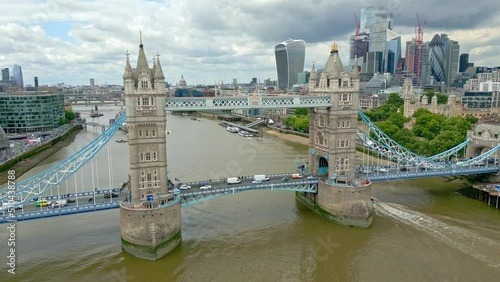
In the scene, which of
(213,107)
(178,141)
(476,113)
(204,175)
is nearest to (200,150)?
(178,141)

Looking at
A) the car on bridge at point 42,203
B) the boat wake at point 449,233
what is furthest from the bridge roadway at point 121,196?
the boat wake at point 449,233

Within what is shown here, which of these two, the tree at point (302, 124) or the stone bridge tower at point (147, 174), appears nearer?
the stone bridge tower at point (147, 174)

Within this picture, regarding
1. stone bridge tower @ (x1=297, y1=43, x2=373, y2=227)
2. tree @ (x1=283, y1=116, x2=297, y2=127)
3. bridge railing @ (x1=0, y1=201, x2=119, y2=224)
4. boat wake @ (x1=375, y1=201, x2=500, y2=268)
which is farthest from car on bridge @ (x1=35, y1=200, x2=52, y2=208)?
tree @ (x1=283, y1=116, x2=297, y2=127)

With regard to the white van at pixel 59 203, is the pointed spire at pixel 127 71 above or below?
above

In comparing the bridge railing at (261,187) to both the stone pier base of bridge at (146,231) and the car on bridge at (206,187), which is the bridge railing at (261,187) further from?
the stone pier base of bridge at (146,231)

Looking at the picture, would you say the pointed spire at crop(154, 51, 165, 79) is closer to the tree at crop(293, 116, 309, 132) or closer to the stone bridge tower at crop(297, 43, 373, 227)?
the stone bridge tower at crop(297, 43, 373, 227)
